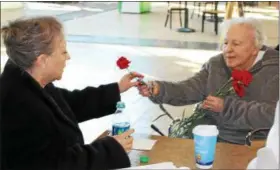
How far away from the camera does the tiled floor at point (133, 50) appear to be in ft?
16.8

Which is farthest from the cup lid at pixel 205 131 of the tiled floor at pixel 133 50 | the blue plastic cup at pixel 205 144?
the tiled floor at pixel 133 50

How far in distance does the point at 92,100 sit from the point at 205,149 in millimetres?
826

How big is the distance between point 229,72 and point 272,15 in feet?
39.8

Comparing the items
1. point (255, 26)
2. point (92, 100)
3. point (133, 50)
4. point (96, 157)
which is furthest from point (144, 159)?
point (133, 50)

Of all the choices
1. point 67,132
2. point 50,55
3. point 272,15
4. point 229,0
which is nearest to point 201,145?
point 67,132

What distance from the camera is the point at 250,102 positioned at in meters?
2.52

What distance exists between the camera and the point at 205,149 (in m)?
1.75

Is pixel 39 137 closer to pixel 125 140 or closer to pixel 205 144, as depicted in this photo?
pixel 125 140

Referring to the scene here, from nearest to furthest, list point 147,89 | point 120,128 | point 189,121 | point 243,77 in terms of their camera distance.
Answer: point 120,128 < point 243,77 < point 189,121 < point 147,89


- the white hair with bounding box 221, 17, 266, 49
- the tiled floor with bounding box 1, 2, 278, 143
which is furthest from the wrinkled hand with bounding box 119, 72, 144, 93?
the tiled floor with bounding box 1, 2, 278, 143

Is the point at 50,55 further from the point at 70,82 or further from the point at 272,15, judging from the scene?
the point at 272,15

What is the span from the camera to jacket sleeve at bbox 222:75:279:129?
2459 mm

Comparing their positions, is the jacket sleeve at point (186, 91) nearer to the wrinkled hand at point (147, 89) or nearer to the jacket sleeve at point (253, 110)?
the wrinkled hand at point (147, 89)

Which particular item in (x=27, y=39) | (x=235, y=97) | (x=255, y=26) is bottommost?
(x=235, y=97)
